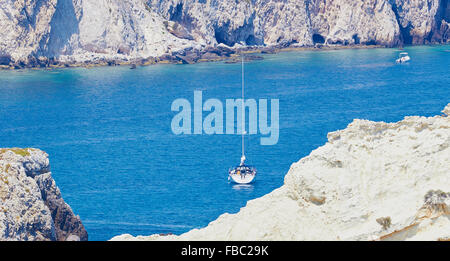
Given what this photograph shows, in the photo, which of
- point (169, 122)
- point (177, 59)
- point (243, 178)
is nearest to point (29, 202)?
point (243, 178)

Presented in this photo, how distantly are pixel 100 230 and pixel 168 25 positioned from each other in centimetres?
13298

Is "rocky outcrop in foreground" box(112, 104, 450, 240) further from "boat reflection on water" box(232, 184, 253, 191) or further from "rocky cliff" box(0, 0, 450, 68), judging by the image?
"rocky cliff" box(0, 0, 450, 68)

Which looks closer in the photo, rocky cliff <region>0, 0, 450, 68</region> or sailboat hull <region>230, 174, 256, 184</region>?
sailboat hull <region>230, 174, 256, 184</region>

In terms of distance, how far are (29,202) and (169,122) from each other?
5856cm

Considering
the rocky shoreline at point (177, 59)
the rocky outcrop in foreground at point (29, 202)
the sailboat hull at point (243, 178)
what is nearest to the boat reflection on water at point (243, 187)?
the sailboat hull at point (243, 178)

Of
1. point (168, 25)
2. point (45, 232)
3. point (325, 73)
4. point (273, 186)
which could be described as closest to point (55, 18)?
point (168, 25)

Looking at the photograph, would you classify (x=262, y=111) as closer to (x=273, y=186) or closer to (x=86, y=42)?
(x=273, y=186)

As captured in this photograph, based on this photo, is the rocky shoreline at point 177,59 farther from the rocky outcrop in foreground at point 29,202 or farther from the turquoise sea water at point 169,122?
the rocky outcrop in foreground at point 29,202

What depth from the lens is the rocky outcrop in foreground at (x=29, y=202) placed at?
29.1 m

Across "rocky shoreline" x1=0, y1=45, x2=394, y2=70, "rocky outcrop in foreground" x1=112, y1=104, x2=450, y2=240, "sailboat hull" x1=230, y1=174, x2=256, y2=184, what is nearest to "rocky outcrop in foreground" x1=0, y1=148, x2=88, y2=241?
"rocky outcrop in foreground" x1=112, y1=104, x2=450, y2=240

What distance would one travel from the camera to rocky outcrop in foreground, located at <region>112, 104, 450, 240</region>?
1459 cm

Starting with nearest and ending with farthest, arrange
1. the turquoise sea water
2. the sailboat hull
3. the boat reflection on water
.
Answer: the turquoise sea water < the boat reflection on water < the sailboat hull

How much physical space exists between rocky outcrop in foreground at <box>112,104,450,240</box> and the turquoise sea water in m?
30.2

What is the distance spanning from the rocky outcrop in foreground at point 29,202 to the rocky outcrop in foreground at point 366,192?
1362cm
